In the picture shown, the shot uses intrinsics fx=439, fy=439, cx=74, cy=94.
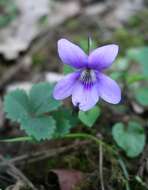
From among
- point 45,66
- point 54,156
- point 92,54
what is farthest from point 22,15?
point 92,54

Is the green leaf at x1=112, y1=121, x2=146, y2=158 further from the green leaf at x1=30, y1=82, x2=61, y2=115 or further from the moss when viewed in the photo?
the moss

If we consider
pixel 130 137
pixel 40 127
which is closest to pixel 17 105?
pixel 40 127

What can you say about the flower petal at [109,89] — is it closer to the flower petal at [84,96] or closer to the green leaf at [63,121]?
the flower petal at [84,96]

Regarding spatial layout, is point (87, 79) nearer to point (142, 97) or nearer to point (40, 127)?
point (40, 127)

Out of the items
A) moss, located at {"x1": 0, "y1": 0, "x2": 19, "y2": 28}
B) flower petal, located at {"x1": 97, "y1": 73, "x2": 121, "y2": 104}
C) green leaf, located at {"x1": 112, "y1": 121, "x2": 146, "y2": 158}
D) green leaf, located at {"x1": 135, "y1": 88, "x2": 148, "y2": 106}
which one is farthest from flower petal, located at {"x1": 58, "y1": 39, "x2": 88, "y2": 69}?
moss, located at {"x1": 0, "y1": 0, "x2": 19, "y2": 28}

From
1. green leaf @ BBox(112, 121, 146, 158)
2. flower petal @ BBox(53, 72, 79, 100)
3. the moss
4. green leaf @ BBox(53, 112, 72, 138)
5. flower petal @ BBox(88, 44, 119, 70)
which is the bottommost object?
green leaf @ BBox(112, 121, 146, 158)

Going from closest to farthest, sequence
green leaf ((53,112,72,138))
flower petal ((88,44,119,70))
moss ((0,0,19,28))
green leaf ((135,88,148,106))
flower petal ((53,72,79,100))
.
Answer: flower petal ((88,44,119,70)) → flower petal ((53,72,79,100)) → green leaf ((53,112,72,138)) → green leaf ((135,88,148,106)) → moss ((0,0,19,28))

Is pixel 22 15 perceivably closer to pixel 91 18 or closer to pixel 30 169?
pixel 91 18
